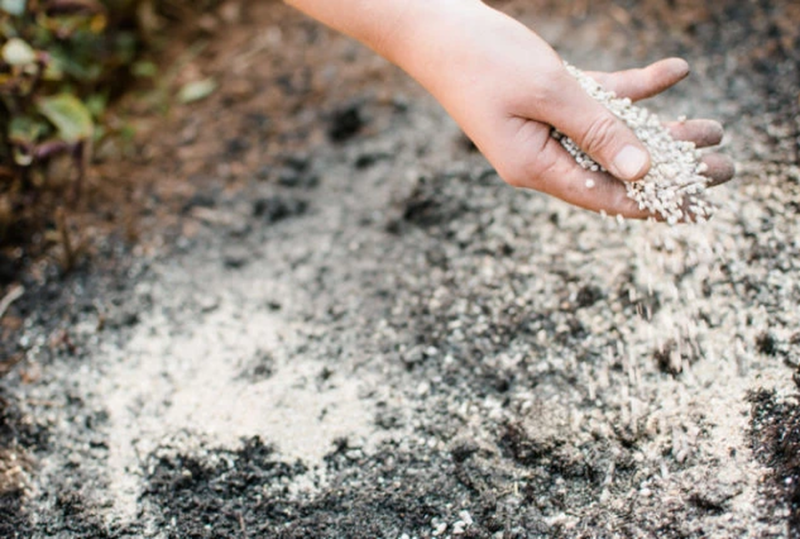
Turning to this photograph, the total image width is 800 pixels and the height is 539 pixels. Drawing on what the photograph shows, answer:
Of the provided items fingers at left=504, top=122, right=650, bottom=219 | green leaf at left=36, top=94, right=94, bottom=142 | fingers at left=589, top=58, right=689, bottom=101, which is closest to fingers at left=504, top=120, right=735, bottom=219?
fingers at left=504, top=122, right=650, bottom=219

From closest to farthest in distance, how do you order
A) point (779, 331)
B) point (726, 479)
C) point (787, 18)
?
point (726, 479) → point (779, 331) → point (787, 18)

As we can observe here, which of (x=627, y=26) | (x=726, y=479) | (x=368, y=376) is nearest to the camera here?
(x=726, y=479)

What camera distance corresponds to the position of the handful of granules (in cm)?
114

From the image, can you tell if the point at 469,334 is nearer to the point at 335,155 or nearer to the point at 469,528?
the point at 469,528

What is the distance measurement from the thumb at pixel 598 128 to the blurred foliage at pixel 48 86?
107cm

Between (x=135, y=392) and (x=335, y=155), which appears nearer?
(x=135, y=392)

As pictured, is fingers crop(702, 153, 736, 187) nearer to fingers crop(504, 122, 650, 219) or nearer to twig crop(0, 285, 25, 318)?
fingers crop(504, 122, 650, 219)

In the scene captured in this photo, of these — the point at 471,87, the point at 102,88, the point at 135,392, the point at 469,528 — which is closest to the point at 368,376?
the point at 469,528

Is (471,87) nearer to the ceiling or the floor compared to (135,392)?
nearer to the ceiling

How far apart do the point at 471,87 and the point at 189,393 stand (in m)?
0.82

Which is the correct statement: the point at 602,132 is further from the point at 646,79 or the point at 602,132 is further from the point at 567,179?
the point at 646,79

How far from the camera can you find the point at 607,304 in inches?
52.0

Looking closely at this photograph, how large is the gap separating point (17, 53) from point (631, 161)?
1230 mm

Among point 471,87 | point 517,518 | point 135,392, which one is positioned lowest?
point 135,392
